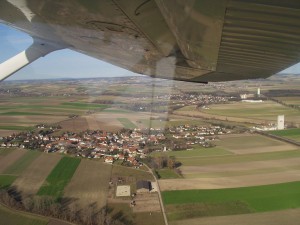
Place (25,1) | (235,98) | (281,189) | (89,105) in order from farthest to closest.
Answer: (235,98) → (89,105) → (281,189) → (25,1)

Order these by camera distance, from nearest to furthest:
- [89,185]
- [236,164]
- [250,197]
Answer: [250,197], [89,185], [236,164]

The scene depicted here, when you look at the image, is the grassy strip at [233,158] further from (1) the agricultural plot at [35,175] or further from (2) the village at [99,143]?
(1) the agricultural plot at [35,175]

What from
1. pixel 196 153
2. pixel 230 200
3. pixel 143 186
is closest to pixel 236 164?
pixel 196 153

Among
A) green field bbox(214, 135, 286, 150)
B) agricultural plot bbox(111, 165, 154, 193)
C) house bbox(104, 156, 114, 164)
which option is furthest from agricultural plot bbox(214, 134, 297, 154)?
house bbox(104, 156, 114, 164)

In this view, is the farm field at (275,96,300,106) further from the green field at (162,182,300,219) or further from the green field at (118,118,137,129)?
the green field at (162,182,300,219)

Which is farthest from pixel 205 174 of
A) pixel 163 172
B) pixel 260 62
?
pixel 260 62

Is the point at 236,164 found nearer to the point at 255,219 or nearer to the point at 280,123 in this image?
the point at 255,219

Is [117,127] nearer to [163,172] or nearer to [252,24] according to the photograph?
[163,172]
